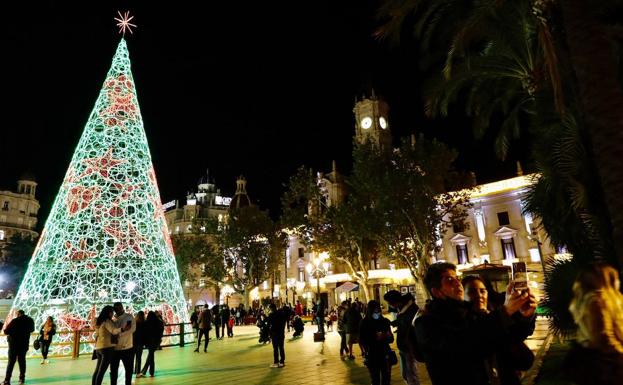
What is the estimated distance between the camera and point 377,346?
22.0 ft

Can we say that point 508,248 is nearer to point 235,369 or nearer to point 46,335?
point 235,369

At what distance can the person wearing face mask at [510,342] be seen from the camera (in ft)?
7.89

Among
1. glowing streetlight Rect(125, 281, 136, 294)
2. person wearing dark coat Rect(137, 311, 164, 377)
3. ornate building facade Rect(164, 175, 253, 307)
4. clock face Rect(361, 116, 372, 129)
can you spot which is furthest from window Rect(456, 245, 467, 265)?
ornate building facade Rect(164, 175, 253, 307)

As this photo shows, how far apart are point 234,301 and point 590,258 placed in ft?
208

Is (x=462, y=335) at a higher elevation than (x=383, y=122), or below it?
below

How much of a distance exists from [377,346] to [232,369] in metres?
5.45

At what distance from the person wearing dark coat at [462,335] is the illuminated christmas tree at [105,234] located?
13905 mm

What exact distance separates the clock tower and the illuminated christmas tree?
42.2m

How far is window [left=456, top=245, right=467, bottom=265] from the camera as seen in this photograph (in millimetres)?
41125

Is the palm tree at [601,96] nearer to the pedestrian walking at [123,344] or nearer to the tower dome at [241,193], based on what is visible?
the pedestrian walking at [123,344]

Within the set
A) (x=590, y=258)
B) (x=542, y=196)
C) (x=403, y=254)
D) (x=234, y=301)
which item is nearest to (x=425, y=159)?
(x=403, y=254)

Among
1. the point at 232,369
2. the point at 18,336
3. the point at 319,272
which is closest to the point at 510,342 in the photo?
the point at 232,369

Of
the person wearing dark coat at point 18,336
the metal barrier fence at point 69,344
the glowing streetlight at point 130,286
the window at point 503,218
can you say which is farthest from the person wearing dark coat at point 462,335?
the window at point 503,218

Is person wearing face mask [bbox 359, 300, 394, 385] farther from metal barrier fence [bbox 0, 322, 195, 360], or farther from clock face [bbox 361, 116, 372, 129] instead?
clock face [bbox 361, 116, 372, 129]
